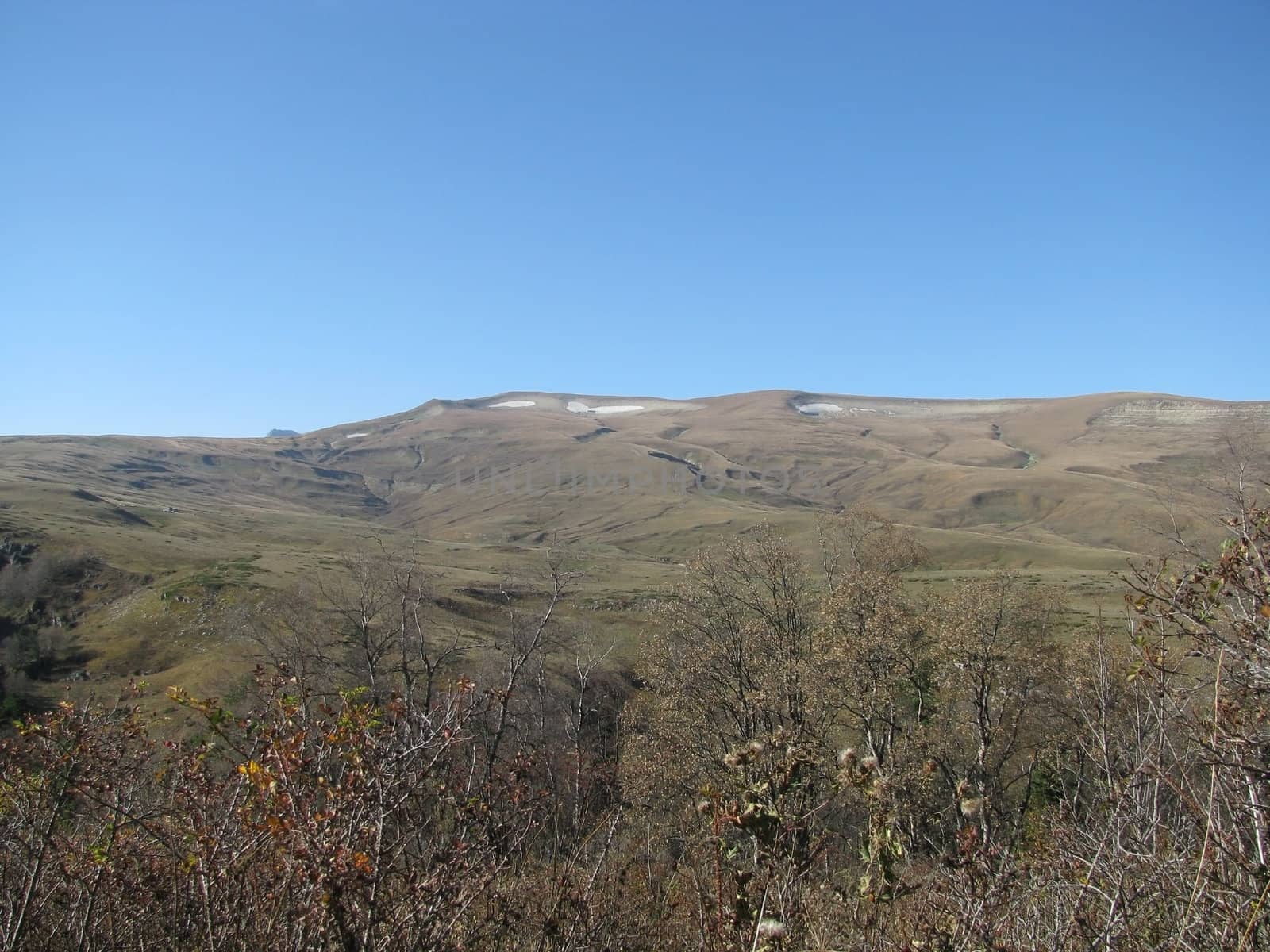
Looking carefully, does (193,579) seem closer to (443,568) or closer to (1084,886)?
(443,568)

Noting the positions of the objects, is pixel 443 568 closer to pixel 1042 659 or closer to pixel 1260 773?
pixel 1042 659

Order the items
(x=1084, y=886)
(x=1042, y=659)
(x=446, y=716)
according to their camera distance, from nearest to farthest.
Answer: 1. (x=1084, y=886)
2. (x=446, y=716)
3. (x=1042, y=659)

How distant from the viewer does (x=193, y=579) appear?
79188 mm

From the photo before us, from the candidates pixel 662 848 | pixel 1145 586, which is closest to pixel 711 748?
pixel 662 848

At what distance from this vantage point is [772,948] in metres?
3.88

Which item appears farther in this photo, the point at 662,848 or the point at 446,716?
the point at 662,848

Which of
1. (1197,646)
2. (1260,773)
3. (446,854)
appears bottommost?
(446,854)

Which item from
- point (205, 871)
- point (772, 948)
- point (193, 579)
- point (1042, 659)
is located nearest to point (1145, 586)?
point (772, 948)

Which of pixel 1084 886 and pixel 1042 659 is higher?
pixel 1084 886

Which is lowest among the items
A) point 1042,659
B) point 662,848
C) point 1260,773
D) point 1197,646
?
point 1042,659

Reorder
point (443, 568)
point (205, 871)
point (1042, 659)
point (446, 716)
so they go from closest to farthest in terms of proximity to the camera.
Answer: point (205, 871) → point (446, 716) → point (1042, 659) → point (443, 568)

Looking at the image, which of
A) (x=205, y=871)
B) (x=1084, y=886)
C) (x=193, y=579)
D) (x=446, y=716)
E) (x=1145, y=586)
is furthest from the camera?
(x=193, y=579)

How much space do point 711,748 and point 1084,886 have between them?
31.7 metres

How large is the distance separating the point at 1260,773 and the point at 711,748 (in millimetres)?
30989
